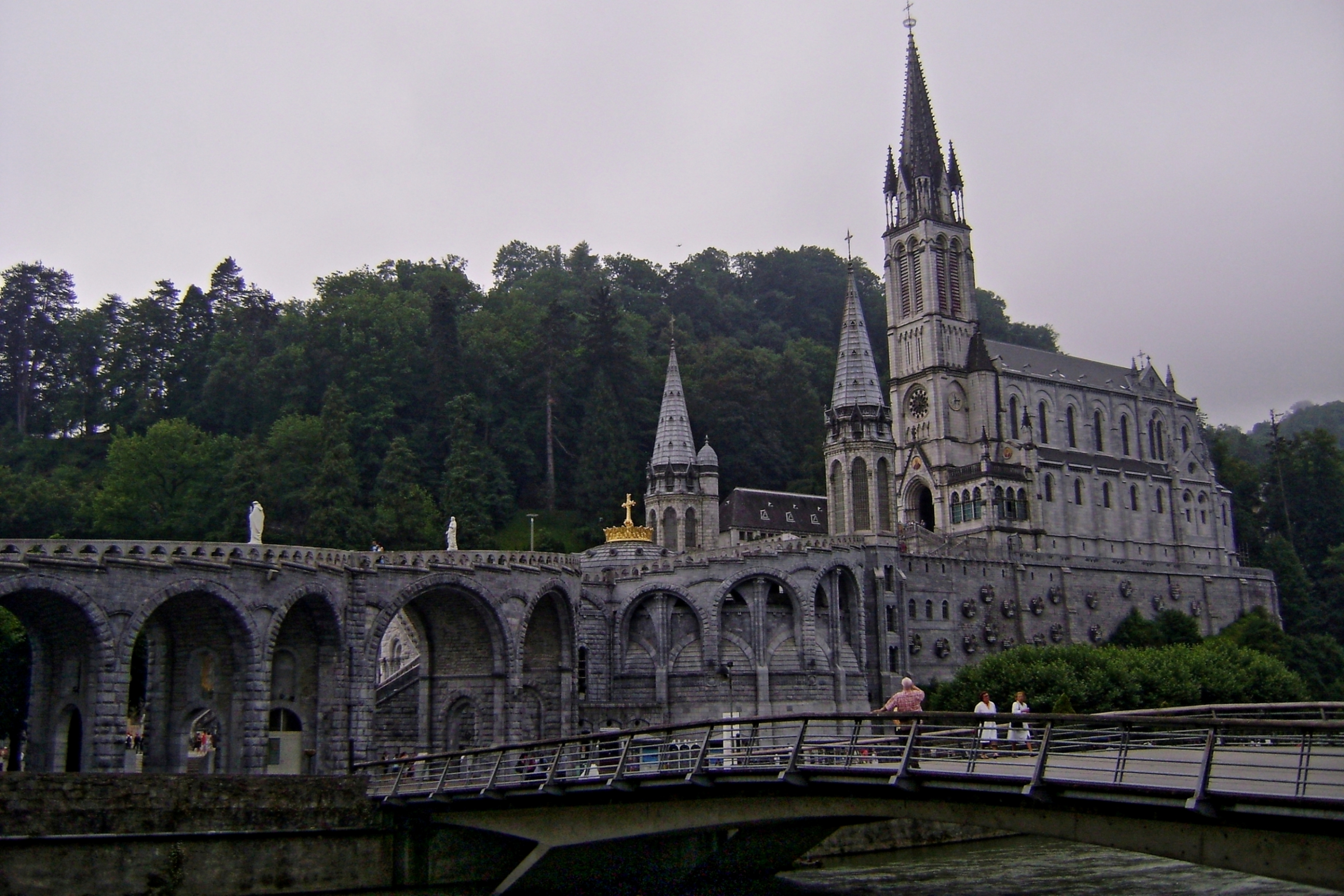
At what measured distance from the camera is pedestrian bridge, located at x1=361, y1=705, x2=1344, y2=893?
18219 millimetres

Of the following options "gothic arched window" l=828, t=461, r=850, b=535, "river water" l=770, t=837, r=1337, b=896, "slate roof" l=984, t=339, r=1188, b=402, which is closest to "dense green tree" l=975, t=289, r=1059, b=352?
"slate roof" l=984, t=339, r=1188, b=402

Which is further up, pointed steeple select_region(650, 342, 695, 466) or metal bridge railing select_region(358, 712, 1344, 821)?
pointed steeple select_region(650, 342, 695, 466)

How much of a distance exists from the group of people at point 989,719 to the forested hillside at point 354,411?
4957cm

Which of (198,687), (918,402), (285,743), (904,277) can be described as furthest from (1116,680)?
(904,277)

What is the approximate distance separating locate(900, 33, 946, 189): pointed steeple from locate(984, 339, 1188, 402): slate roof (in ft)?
42.8

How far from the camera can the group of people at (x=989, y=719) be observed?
883 inches

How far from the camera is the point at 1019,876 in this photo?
35.2m

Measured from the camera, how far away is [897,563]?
68312 millimetres

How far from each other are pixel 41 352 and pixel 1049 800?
301 feet

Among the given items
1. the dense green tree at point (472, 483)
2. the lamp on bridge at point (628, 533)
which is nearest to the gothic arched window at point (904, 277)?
the dense green tree at point (472, 483)

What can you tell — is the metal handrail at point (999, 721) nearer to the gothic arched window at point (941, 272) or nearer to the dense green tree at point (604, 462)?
the dense green tree at point (604, 462)

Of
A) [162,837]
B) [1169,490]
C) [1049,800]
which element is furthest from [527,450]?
[1049,800]

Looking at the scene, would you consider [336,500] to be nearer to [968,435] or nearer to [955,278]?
[968,435]

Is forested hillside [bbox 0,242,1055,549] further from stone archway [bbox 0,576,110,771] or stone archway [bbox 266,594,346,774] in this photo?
stone archway [bbox 0,576,110,771]
